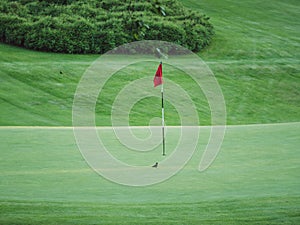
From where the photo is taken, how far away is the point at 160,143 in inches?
603

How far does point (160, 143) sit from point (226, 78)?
1425 centimetres

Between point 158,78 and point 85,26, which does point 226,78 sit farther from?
point 158,78

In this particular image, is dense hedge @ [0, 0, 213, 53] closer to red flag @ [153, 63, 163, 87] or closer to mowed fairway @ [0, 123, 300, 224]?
red flag @ [153, 63, 163, 87]

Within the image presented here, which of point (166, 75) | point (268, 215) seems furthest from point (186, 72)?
point (268, 215)

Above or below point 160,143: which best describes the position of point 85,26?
above

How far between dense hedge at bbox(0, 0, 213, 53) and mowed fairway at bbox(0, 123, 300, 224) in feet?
48.2

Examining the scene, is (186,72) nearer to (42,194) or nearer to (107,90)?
(107,90)

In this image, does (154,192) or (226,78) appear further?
(226,78)

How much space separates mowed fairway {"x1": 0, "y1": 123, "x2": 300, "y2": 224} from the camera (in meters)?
8.30

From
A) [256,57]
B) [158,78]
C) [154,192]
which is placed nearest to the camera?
[154,192]

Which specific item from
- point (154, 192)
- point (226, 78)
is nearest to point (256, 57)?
point (226, 78)

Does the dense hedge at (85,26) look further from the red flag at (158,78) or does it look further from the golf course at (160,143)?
the red flag at (158,78)

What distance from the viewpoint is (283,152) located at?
532 inches

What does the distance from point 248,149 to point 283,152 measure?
935mm
